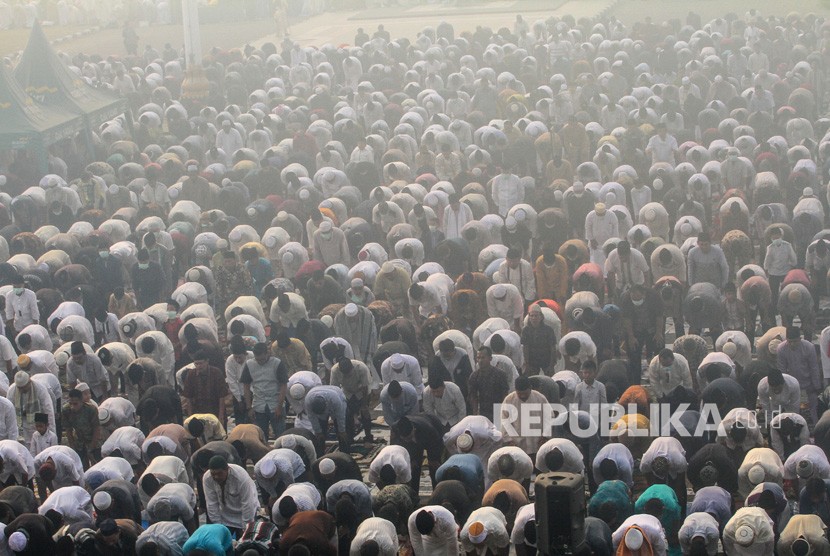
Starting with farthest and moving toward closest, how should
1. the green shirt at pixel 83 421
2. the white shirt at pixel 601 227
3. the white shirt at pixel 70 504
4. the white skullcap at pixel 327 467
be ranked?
1. the white shirt at pixel 601 227
2. the green shirt at pixel 83 421
3. the white skullcap at pixel 327 467
4. the white shirt at pixel 70 504

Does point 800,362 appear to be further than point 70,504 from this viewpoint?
Yes

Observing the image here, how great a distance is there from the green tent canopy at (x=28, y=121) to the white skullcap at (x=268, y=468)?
15.7 m

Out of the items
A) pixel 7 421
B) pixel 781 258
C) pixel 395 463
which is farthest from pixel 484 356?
pixel 781 258

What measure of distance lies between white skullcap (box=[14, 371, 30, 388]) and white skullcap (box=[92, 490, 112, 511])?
292 centimetres

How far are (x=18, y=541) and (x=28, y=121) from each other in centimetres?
1729

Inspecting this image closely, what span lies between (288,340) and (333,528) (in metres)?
4.41

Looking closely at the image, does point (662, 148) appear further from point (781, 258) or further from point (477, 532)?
point (477, 532)

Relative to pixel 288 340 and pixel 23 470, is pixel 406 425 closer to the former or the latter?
pixel 288 340

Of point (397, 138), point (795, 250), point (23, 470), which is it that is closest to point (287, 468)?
A: point (23, 470)

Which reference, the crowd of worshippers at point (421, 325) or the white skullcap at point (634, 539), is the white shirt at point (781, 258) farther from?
the white skullcap at point (634, 539)

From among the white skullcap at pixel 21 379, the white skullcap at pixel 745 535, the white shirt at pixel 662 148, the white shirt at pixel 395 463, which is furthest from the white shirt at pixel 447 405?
the white shirt at pixel 662 148

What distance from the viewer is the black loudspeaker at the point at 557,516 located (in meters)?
8.60

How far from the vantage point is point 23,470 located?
14.4 meters

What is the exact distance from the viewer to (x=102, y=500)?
13.2m
